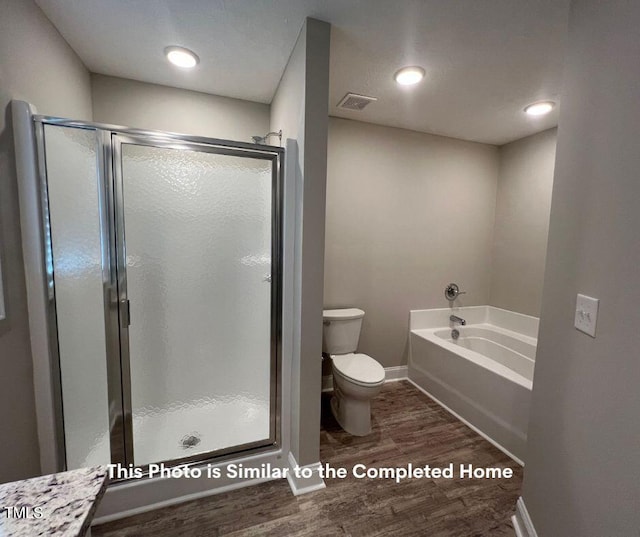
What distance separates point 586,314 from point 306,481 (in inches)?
61.0

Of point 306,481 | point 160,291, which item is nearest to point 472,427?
point 306,481

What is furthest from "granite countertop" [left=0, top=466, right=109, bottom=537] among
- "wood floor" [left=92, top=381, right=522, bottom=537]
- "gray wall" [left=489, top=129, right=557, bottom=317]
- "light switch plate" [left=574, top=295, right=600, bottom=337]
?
"gray wall" [left=489, top=129, right=557, bottom=317]

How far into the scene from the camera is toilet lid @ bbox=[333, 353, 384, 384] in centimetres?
196

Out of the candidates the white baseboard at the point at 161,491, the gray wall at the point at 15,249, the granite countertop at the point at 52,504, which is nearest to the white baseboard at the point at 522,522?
the white baseboard at the point at 161,491

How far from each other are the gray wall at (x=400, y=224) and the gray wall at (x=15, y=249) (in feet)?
5.99

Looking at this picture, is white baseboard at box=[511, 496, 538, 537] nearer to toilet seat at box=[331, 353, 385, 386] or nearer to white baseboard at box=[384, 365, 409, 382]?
toilet seat at box=[331, 353, 385, 386]

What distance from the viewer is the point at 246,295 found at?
1818 millimetres

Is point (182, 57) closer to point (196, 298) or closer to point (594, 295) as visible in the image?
point (196, 298)

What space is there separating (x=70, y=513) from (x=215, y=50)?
80.3 inches

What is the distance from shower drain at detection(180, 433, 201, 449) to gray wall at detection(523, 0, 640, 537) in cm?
174

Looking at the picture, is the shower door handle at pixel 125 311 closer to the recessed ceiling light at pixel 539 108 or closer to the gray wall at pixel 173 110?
the gray wall at pixel 173 110

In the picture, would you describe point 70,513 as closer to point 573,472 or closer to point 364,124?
point 573,472

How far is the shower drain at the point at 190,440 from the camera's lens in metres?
1.66

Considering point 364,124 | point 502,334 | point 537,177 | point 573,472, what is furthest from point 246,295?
point 537,177
